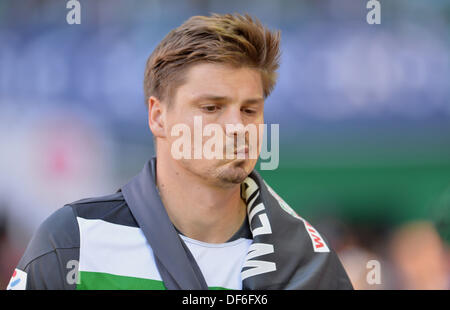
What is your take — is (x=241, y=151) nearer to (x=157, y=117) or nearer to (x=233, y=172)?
(x=233, y=172)

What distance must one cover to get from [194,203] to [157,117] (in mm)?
366

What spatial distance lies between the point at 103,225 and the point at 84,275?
0.65ft

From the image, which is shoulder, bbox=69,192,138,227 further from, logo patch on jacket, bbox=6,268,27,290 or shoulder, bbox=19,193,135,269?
logo patch on jacket, bbox=6,268,27,290

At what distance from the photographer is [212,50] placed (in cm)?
183

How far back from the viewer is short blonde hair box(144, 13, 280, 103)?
1836 mm

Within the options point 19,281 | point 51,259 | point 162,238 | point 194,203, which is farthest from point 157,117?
point 19,281

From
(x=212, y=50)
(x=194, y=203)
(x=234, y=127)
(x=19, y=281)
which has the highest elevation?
(x=212, y=50)

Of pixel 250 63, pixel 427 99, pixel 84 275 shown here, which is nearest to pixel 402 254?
pixel 427 99

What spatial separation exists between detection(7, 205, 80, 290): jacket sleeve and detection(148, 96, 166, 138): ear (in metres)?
0.46

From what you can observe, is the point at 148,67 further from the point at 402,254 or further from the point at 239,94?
the point at 402,254

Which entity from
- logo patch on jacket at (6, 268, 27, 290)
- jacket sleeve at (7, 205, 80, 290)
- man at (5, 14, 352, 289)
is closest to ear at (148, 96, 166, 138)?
man at (5, 14, 352, 289)

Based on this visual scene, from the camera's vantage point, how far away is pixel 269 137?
3146 mm

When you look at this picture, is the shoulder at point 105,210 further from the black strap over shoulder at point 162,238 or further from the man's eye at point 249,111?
the man's eye at point 249,111

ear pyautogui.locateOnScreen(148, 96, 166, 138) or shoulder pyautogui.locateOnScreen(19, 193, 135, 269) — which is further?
ear pyautogui.locateOnScreen(148, 96, 166, 138)
